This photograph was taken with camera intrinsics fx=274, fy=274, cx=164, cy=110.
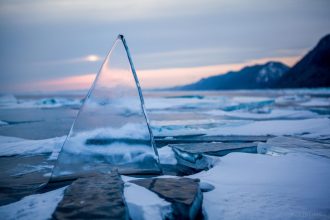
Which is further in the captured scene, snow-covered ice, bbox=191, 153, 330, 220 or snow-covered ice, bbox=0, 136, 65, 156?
snow-covered ice, bbox=0, 136, 65, 156

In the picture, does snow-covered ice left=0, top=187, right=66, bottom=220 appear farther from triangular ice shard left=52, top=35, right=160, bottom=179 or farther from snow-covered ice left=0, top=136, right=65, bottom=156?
snow-covered ice left=0, top=136, right=65, bottom=156

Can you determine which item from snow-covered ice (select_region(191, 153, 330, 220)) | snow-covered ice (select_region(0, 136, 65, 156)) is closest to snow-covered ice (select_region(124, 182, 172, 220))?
snow-covered ice (select_region(191, 153, 330, 220))

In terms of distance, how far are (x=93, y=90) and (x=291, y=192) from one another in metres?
2.33

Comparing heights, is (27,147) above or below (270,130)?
above

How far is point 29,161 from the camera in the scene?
3.91m

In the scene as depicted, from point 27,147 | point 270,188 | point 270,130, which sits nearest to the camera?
point 270,188

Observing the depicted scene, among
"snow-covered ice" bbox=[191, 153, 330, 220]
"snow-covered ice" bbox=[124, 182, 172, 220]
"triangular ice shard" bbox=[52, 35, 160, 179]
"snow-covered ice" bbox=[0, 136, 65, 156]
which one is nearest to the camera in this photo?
"snow-covered ice" bbox=[124, 182, 172, 220]

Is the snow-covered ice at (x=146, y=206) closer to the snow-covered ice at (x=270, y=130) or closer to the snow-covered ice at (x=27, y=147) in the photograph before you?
the snow-covered ice at (x=27, y=147)

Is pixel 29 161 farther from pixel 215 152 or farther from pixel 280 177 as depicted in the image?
pixel 280 177

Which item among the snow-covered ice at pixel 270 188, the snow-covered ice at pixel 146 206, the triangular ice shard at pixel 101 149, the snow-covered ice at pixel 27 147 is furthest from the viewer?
the snow-covered ice at pixel 27 147

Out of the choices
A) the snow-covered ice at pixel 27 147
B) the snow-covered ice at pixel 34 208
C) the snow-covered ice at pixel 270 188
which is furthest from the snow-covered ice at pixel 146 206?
the snow-covered ice at pixel 27 147

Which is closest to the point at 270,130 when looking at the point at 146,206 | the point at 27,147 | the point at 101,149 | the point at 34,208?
the point at 101,149

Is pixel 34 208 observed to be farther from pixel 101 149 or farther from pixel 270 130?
pixel 270 130

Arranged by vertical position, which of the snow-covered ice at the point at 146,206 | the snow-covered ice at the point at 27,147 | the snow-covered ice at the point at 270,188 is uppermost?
the snow-covered ice at the point at 27,147
